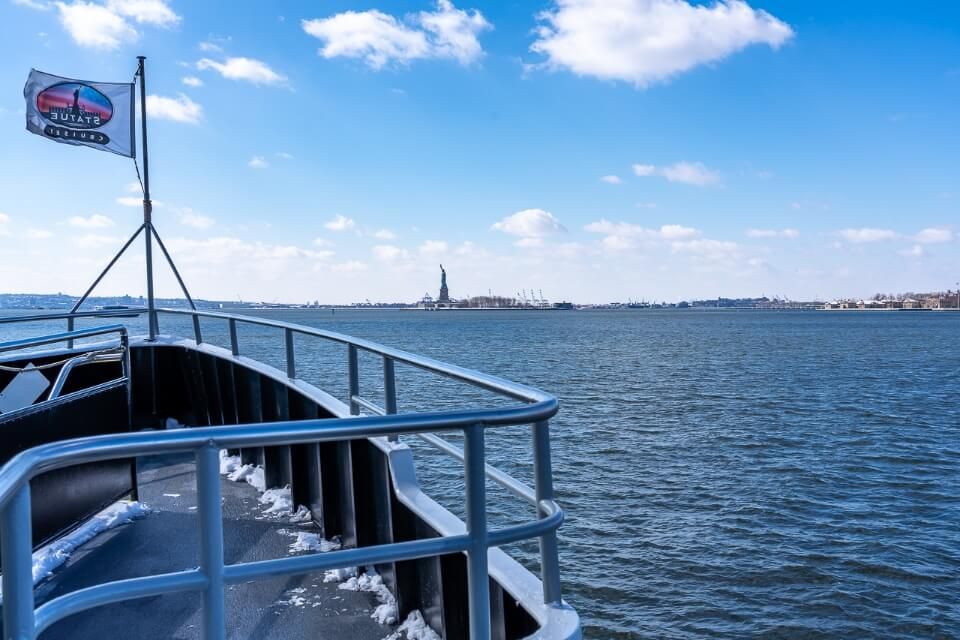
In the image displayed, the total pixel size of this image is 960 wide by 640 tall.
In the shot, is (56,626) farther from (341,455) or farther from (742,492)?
(742,492)

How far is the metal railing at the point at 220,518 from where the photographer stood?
159 centimetres

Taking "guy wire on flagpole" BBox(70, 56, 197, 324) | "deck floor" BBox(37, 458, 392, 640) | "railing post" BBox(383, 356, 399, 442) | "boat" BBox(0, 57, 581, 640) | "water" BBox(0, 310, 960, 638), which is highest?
"guy wire on flagpole" BBox(70, 56, 197, 324)

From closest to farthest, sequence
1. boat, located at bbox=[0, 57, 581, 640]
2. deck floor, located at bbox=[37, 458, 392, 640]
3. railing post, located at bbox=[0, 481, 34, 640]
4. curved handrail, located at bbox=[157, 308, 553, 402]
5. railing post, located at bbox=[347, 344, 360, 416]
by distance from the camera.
→ railing post, located at bbox=[0, 481, 34, 640] → boat, located at bbox=[0, 57, 581, 640] → curved handrail, located at bbox=[157, 308, 553, 402] → deck floor, located at bbox=[37, 458, 392, 640] → railing post, located at bbox=[347, 344, 360, 416]

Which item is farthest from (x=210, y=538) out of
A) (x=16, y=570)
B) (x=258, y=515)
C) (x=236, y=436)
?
(x=258, y=515)

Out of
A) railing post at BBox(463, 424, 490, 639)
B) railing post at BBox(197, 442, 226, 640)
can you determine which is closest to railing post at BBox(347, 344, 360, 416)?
railing post at BBox(463, 424, 490, 639)

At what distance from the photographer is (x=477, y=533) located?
2.31m

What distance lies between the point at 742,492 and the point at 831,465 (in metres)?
3.93

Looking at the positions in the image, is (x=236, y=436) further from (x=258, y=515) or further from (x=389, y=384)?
(x=258, y=515)

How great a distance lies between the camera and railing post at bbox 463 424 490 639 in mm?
2316

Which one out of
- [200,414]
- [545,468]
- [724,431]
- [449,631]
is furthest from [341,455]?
[724,431]

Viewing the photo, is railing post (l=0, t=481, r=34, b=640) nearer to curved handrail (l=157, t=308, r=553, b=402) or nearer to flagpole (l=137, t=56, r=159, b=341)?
curved handrail (l=157, t=308, r=553, b=402)

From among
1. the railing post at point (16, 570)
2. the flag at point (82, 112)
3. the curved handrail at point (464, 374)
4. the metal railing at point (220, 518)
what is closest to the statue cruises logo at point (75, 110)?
the flag at point (82, 112)

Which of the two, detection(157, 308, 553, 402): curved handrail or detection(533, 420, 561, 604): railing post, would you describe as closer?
detection(533, 420, 561, 604): railing post

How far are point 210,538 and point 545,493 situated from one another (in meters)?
1.14
